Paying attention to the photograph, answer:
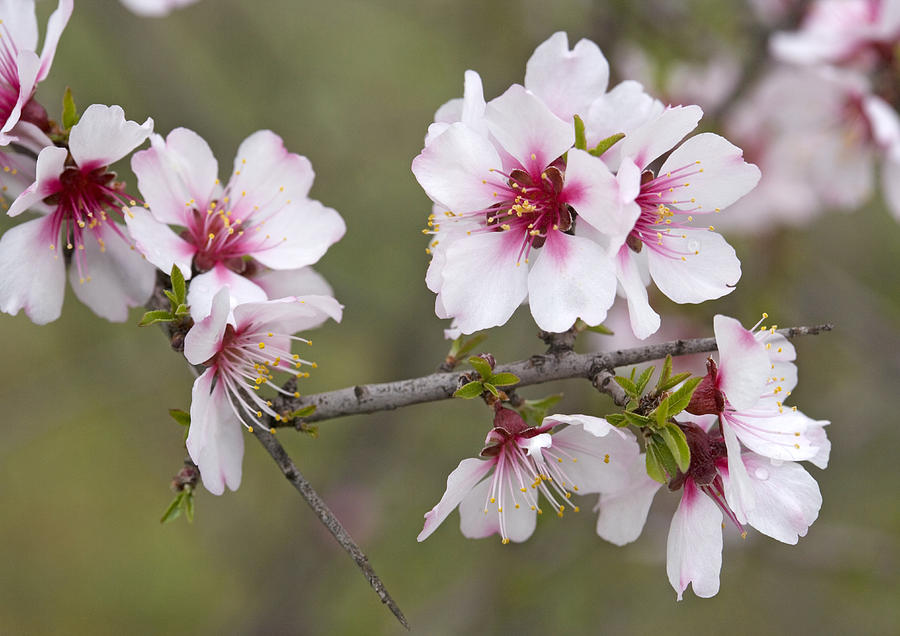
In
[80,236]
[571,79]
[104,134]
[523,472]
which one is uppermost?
[104,134]

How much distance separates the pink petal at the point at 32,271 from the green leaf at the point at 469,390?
0.61 m

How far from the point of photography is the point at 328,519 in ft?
3.38

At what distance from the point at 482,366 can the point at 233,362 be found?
392mm

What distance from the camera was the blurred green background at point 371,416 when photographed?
2.81m

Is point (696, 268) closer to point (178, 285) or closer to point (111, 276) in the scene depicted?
point (178, 285)

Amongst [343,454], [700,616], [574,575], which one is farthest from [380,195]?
[700,616]

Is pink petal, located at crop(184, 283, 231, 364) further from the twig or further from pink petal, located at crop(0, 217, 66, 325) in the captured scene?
pink petal, located at crop(0, 217, 66, 325)

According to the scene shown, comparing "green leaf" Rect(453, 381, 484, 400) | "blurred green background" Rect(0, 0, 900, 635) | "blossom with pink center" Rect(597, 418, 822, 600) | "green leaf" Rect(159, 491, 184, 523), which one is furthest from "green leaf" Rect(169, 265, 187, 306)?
"blurred green background" Rect(0, 0, 900, 635)

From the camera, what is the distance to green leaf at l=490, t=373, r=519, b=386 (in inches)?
43.9

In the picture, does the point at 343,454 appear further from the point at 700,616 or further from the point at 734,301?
the point at 700,616

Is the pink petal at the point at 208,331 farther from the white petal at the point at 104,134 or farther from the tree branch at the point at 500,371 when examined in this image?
the white petal at the point at 104,134

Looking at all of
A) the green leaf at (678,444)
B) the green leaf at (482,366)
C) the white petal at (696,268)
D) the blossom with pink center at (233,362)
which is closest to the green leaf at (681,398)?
the green leaf at (678,444)

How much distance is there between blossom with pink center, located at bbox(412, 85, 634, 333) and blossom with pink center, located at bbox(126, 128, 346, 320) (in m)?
0.25

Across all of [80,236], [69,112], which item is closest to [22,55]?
[69,112]
